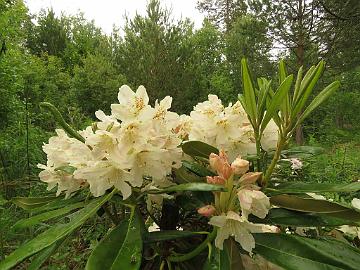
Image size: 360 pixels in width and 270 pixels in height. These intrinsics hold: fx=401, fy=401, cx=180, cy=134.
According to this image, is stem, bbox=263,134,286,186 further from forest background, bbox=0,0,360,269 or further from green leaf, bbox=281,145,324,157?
forest background, bbox=0,0,360,269

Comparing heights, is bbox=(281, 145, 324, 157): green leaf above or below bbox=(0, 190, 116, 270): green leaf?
above

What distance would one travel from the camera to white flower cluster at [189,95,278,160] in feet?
2.30

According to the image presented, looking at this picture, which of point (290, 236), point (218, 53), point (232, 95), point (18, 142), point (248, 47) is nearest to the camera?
point (290, 236)

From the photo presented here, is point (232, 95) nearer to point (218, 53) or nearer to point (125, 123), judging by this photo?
point (218, 53)

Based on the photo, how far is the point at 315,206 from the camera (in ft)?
1.95

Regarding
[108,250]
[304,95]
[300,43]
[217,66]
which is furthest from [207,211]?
[217,66]

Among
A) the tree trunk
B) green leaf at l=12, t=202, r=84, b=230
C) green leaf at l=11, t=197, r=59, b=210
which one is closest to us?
green leaf at l=12, t=202, r=84, b=230

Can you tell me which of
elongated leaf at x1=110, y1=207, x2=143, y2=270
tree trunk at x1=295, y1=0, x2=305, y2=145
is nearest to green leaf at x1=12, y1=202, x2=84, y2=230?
elongated leaf at x1=110, y1=207, x2=143, y2=270

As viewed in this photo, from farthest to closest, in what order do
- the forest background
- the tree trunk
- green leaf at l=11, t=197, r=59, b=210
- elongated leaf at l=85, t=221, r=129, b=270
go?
the tree trunk
the forest background
green leaf at l=11, t=197, r=59, b=210
elongated leaf at l=85, t=221, r=129, b=270

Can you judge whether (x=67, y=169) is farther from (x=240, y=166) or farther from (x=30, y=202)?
(x=240, y=166)

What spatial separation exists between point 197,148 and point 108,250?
22cm

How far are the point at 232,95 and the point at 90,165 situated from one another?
50.5ft

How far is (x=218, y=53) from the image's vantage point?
695 inches

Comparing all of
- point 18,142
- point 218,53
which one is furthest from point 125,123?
point 218,53
